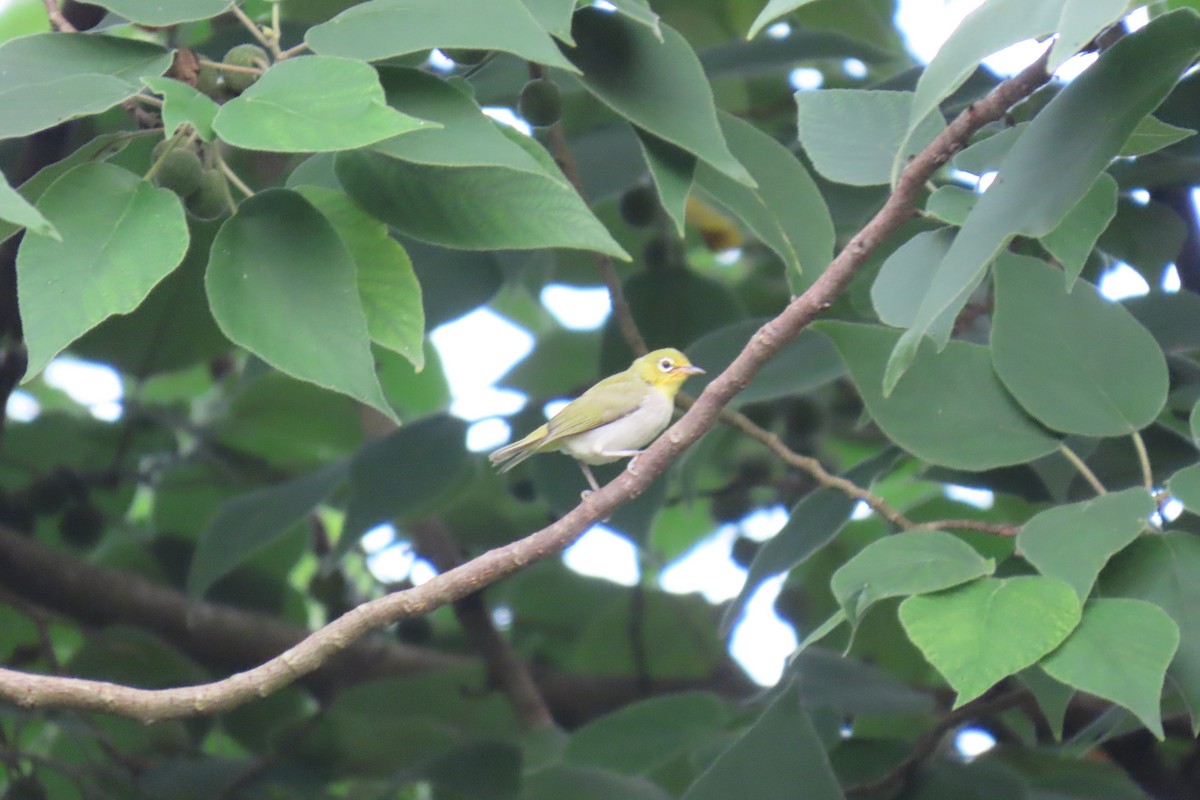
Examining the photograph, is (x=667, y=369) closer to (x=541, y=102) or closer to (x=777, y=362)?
(x=777, y=362)

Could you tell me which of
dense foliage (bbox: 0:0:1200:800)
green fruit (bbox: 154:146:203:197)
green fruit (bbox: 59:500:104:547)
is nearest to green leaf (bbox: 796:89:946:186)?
dense foliage (bbox: 0:0:1200:800)

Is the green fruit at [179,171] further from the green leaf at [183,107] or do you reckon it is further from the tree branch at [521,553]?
the tree branch at [521,553]

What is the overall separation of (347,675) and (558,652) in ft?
1.73

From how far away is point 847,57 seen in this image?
2113mm

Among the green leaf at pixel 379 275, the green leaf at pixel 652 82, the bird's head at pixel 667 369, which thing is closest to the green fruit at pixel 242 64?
the green leaf at pixel 379 275

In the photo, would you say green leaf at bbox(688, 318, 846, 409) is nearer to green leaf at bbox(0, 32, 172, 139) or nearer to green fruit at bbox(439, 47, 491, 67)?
green fruit at bbox(439, 47, 491, 67)

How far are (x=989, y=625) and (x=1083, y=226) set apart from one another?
0.37 meters

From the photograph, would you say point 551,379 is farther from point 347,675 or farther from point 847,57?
point 847,57

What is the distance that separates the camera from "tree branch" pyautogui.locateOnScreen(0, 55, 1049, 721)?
1.06 meters

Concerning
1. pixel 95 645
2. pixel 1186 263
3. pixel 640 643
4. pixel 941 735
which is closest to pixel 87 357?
pixel 95 645

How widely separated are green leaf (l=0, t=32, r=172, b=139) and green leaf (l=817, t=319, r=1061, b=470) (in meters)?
0.70

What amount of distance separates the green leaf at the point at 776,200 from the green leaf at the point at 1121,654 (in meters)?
0.44

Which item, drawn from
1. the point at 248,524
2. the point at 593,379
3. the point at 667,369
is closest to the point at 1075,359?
the point at 667,369

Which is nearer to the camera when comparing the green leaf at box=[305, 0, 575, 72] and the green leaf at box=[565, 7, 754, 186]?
the green leaf at box=[305, 0, 575, 72]
